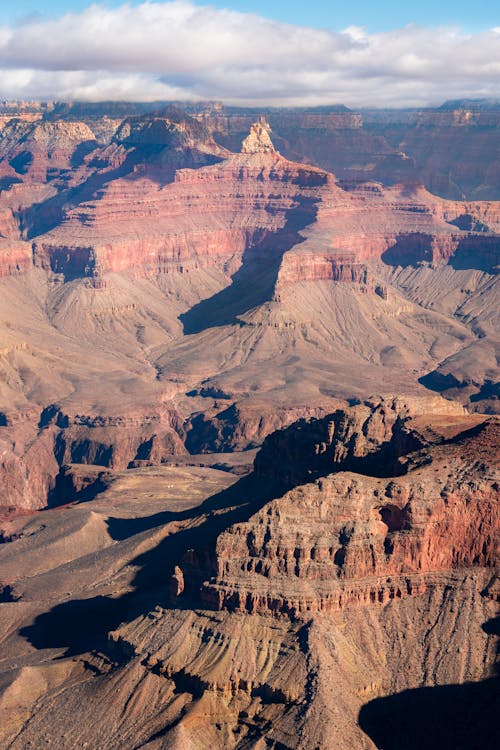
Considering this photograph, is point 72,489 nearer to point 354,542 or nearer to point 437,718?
point 354,542

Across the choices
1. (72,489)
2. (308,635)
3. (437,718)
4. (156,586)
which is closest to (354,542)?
(308,635)

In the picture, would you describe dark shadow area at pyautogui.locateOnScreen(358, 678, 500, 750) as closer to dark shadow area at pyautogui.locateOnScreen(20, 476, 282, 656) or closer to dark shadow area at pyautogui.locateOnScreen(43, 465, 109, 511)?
dark shadow area at pyautogui.locateOnScreen(20, 476, 282, 656)

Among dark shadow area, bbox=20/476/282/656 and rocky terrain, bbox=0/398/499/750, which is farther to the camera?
dark shadow area, bbox=20/476/282/656

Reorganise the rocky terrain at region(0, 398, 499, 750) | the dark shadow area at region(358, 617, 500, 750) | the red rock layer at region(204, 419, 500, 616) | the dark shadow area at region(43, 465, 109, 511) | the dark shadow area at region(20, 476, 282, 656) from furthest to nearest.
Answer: the dark shadow area at region(43, 465, 109, 511)
the dark shadow area at region(20, 476, 282, 656)
the red rock layer at region(204, 419, 500, 616)
the rocky terrain at region(0, 398, 499, 750)
the dark shadow area at region(358, 617, 500, 750)

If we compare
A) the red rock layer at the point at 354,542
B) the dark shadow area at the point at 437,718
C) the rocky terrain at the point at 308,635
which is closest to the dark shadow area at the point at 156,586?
the rocky terrain at the point at 308,635

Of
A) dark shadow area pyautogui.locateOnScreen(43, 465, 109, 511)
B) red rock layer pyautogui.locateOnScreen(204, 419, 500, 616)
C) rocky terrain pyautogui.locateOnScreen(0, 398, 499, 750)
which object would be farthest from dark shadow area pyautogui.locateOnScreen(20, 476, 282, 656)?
dark shadow area pyautogui.locateOnScreen(43, 465, 109, 511)

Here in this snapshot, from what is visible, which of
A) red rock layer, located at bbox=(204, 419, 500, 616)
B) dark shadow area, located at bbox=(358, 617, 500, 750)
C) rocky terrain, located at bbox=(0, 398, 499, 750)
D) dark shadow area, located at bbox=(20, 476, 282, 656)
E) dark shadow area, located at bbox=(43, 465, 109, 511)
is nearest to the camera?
dark shadow area, located at bbox=(358, 617, 500, 750)
